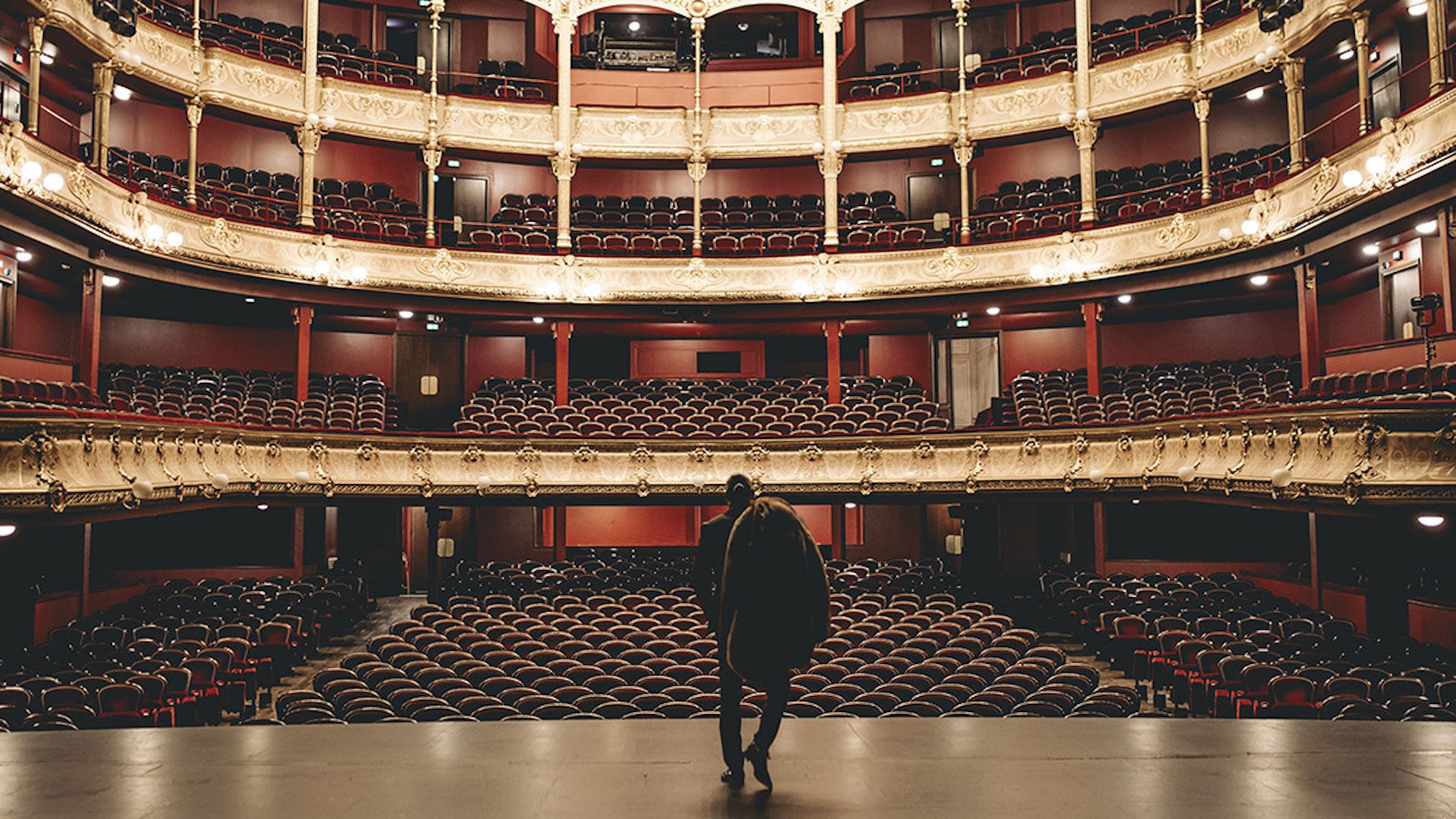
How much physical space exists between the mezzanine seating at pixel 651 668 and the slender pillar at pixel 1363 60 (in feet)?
28.6

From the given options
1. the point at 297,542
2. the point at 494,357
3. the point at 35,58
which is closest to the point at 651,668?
the point at 35,58

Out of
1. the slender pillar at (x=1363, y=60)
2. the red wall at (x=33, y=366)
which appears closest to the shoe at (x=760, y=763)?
the red wall at (x=33, y=366)

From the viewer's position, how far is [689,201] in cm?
2262

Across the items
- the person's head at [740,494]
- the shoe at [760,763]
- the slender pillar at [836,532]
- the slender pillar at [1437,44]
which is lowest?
the slender pillar at [836,532]

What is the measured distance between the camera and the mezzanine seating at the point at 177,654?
25.9ft

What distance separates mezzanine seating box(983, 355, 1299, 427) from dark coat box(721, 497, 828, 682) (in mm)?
12813

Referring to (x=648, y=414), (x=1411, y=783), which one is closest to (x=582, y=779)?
(x=1411, y=783)

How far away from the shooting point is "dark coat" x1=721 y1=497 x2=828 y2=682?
349 centimetres

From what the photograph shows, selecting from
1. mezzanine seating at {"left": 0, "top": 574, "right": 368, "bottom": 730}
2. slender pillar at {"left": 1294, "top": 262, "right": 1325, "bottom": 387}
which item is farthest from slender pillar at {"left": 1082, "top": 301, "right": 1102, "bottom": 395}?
mezzanine seating at {"left": 0, "top": 574, "right": 368, "bottom": 730}

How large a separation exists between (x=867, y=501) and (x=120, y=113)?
1602 centimetres

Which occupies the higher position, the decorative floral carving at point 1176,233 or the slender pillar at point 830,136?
the slender pillar at point 830,136

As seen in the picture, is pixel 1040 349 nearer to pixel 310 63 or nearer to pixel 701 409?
pixel 701 409

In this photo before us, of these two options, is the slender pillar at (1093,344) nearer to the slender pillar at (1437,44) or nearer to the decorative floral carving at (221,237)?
the slender pillar at (1437,44)

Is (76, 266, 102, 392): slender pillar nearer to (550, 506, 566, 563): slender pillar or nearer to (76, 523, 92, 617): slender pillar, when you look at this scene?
(76, 523, 92, 617): slender pillar
